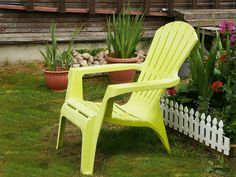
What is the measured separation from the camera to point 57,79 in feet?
23.0

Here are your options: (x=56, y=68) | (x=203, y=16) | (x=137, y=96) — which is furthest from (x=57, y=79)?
(x=203, y=16)

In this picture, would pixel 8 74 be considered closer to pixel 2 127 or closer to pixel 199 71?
pixel 2 127

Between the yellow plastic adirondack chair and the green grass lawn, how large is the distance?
176mm

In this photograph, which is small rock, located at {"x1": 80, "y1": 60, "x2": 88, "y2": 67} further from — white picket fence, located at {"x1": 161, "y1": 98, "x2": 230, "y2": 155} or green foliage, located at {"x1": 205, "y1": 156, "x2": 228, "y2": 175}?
green foliage, located at {"x1": 205, "y1": 156, "x2": 228, "y2": 175}

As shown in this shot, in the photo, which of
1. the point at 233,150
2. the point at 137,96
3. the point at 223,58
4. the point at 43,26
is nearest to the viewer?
the point at 233,150

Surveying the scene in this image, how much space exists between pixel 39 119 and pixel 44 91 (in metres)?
1.27

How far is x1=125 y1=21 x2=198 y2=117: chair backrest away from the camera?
15.9 ft

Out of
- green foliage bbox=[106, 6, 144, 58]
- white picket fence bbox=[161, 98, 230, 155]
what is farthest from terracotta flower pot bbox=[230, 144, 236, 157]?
green foliage bbox=[106, 6, 144, 58]

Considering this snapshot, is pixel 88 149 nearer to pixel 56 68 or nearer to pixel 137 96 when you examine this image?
pixel 137 96

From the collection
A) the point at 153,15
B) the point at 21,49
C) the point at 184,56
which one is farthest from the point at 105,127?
the point at 153,15

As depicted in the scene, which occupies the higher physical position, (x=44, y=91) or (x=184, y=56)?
(x=184, y=56)

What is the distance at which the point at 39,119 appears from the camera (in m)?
5.96

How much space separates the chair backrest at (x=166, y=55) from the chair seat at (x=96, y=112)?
27 cm

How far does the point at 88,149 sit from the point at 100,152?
599 mm
